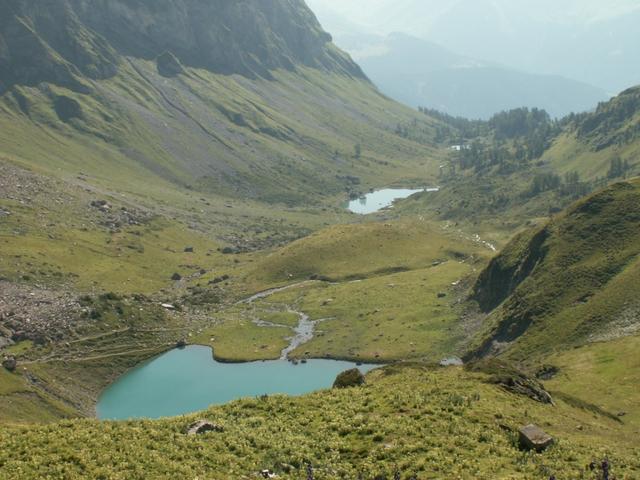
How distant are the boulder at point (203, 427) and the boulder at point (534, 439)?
19050 millimetres

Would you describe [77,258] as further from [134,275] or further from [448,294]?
[448,294]

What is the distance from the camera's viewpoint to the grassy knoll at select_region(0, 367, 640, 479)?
3509 cm

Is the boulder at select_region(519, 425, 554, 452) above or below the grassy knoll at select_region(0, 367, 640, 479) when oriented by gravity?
above

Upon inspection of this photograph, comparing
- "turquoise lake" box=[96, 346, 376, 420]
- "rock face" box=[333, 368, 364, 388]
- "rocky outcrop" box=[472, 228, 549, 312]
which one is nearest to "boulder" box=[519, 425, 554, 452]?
"rock face" box=[333, 368, 364, 388]

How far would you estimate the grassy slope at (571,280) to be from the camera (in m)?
94.2

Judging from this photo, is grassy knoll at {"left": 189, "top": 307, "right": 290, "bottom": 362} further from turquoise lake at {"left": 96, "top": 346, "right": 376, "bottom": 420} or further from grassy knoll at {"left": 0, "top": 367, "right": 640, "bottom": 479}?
grassy knoll at {"left": 0, "top": 367, "right": 640, "bottom": 479}

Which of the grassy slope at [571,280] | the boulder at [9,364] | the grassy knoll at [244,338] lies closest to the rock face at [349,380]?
the grassy slope at [571,280]

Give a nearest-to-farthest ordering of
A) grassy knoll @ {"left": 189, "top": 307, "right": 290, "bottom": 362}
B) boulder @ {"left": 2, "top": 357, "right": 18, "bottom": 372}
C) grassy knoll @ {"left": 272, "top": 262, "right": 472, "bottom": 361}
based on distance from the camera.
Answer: boulder @ {"left": 2, "top": 357, "right": 18, "bottom": 372}, grassy knoll @ {"left": 272, "top": 262, "right": 472, "bottom": 361}, grassy knoll @ {"left": 189, "top": 307, "right": 290, "bottom": 362}

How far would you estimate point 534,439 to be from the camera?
39781mm

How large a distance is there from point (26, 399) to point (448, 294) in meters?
93.5

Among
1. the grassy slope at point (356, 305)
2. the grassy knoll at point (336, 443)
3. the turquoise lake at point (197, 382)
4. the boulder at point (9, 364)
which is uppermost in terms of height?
the grassy knoll at point (336, 443)

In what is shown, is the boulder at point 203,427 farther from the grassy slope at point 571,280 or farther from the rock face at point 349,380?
the grassy slope at point 571,280

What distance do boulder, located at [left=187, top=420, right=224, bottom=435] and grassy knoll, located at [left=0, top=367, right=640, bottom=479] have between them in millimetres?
779

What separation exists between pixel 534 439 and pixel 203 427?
20777 mm
